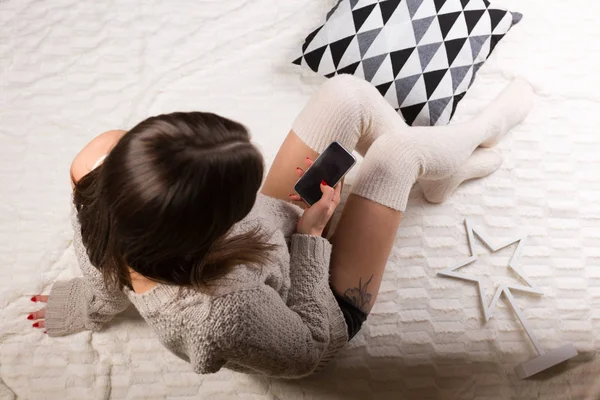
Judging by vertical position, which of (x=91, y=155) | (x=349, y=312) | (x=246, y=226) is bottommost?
(x=349, y=312)

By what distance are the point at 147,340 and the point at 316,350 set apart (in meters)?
0.38

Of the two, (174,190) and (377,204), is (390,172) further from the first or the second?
(174,190)

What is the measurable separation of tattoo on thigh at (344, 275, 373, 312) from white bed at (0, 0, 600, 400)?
0.57 feet

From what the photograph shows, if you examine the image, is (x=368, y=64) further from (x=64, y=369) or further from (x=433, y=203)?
(x=64, y=369)

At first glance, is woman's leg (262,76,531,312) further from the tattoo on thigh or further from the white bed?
the white bed

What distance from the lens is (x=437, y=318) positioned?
95cm

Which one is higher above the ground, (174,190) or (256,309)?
(174,190)

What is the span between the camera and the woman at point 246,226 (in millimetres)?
463

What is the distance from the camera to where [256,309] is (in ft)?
1.95

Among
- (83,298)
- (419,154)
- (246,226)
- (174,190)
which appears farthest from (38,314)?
(419,154)

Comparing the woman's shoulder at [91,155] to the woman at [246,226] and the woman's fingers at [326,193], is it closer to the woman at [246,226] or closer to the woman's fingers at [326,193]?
the woman at [246,226]

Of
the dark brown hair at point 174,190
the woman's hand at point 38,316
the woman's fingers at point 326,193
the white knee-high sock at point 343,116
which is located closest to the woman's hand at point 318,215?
the woman's fingers at point 326,193

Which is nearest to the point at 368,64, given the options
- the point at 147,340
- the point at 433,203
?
the point at 433,203

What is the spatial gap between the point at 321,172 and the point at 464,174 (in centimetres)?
33
